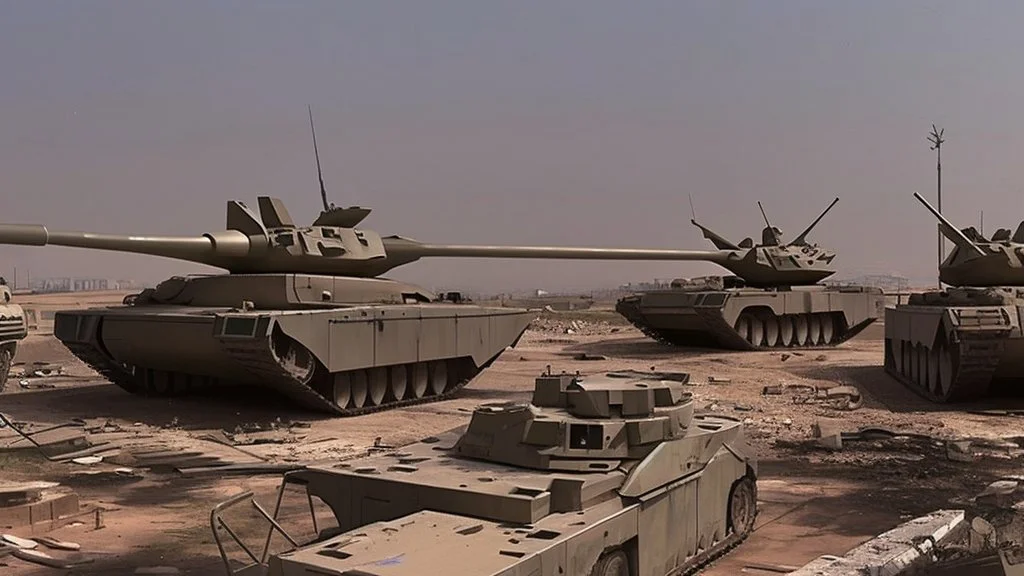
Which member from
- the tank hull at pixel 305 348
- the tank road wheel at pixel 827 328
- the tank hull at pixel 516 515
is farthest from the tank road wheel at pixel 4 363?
the tank road wheel at pixel 827 328

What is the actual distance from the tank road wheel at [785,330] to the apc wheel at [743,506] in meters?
19.1

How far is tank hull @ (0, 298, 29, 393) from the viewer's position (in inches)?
663

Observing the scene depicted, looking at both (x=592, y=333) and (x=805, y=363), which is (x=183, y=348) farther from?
(x=592, y=333)

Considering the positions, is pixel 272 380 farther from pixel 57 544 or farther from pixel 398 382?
pixel 57 544

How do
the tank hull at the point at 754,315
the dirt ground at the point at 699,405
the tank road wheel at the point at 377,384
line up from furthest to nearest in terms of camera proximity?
the tank hull at the point at 754,315 < the tank road wheel at the point at 377,384 < the dirt ground at the point at 699,405

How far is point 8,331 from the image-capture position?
663 inches

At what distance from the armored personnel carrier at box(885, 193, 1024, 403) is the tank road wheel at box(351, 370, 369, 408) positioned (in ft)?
31.0

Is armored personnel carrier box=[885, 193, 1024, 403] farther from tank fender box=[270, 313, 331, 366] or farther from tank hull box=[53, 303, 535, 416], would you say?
tank fender box=[270, 313, 331, 366]

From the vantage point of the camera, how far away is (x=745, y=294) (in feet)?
82.6

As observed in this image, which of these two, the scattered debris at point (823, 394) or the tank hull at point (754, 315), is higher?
the tank hull at point (754, 315)

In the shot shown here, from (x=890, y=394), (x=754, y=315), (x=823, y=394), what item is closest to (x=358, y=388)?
(x=823, y=394)

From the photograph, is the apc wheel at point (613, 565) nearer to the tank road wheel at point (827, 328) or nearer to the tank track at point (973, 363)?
the tank track at point (973, 363)

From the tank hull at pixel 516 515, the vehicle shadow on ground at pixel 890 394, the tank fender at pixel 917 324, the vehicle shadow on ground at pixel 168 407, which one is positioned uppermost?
the tank fender at pixel 917 324

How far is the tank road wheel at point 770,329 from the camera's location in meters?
26.3
